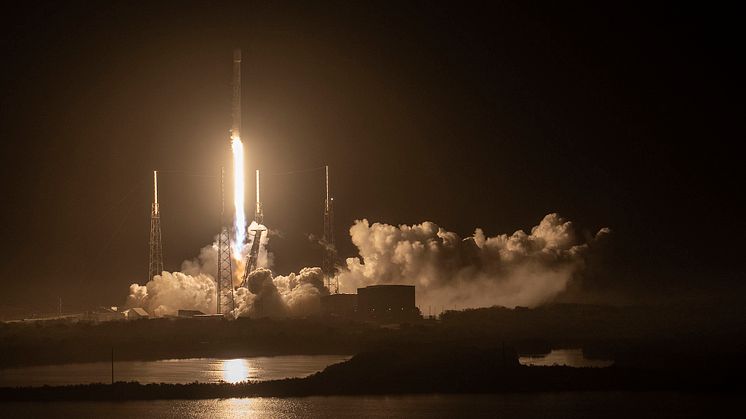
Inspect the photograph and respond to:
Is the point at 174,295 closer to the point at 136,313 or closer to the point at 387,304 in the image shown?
the point at 136,313

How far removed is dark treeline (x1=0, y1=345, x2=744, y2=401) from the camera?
344 ft

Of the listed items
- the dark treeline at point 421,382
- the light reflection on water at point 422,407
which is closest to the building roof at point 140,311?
the dark treeline at point 421,382

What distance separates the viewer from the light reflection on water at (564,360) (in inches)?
4799

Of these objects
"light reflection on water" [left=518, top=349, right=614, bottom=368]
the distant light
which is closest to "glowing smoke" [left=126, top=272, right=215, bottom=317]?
the distant light

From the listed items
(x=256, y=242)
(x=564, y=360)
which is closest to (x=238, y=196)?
(x=256, y=242)

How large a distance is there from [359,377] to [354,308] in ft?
138

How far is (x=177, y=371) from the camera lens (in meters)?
126

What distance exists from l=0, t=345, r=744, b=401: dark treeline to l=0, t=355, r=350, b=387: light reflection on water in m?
7.74

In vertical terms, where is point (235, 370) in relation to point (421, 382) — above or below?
above

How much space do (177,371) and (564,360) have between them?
3551 cm

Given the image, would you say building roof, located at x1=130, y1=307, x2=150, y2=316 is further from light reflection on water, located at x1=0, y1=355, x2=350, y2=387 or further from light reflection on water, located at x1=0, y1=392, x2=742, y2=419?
light reflection on water, located at x1=0, y1=392, x2=742, y2=419

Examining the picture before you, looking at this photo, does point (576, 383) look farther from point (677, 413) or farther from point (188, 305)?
point (188, 305)

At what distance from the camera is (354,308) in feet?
486

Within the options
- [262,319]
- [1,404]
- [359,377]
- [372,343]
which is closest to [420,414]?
[359,377]
